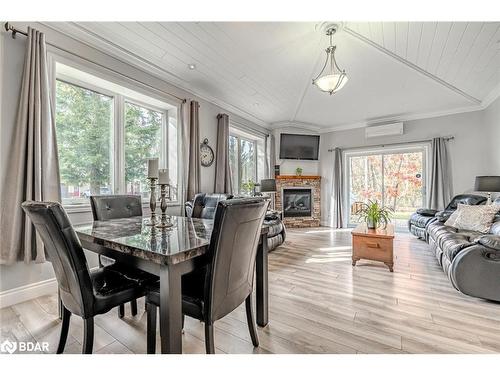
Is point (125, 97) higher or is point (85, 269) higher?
point (125, 97)

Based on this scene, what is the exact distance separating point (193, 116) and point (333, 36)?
89.8 inches

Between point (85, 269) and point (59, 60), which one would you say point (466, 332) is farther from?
point (59, 60)

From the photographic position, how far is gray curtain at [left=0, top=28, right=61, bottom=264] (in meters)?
2.06

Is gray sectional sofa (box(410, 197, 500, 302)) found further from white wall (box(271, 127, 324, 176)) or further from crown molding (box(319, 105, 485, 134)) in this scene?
white wall (box(271, 127, 324, 176))

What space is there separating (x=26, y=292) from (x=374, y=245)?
3.70 m

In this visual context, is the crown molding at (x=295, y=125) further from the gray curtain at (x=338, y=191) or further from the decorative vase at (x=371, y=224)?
the decorative vase at (x=371, y=224)

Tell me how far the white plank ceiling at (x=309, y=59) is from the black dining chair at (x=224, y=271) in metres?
2.36

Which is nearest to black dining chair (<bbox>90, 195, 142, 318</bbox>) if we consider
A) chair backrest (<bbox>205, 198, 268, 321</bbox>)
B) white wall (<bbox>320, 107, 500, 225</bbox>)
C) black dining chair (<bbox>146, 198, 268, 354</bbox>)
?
black dining chair (<bbox>146, 198, 268, 354</bbox>)

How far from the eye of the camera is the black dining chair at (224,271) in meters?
1.12

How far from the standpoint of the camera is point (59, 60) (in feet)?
7.88

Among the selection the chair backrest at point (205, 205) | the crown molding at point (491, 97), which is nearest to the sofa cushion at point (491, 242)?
the chair backrest at point (205, 205)

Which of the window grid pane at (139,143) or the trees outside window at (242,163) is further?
the trees outside window at (242,163)
